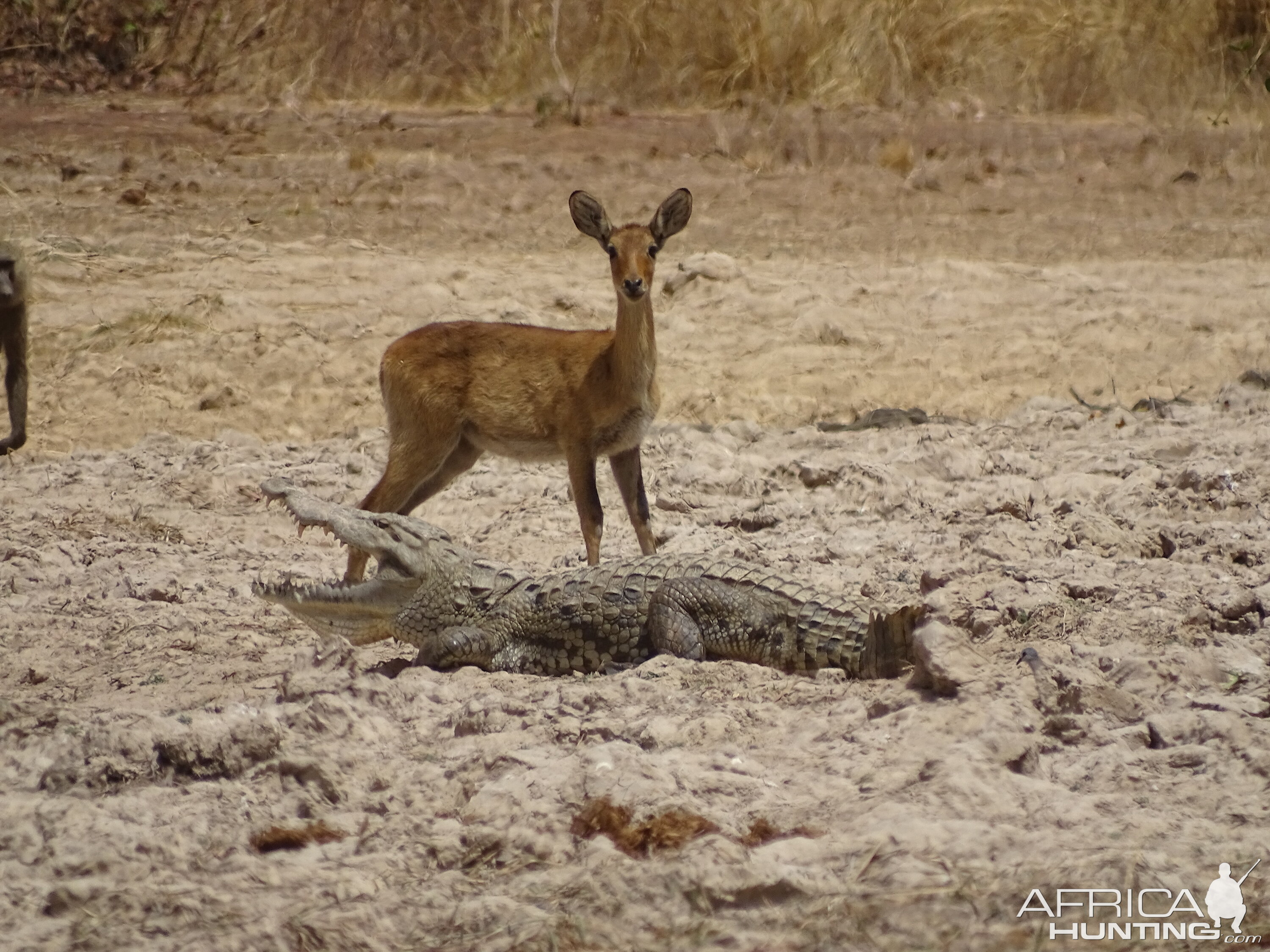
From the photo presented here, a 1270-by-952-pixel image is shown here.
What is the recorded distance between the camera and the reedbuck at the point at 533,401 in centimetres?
830

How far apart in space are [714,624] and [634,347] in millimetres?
2322

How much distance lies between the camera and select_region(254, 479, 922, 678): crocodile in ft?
20.8

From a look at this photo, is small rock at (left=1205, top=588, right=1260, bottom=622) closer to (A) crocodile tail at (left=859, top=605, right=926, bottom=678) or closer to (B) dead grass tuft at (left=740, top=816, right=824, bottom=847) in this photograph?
(A) crocodile tail at (left=859, top=605, right=926, bottom=678)

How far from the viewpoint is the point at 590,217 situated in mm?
8930

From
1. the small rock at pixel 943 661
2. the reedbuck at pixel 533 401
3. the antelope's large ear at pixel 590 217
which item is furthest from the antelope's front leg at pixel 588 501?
the small rock at pixel 943 661

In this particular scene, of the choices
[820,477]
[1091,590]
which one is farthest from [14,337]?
[1091,590]

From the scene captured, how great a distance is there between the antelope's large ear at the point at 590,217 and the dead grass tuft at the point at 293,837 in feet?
15.4

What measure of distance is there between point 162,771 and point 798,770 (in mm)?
1987

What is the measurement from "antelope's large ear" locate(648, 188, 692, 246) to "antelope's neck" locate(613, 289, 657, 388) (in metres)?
0.49

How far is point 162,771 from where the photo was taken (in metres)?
5.08

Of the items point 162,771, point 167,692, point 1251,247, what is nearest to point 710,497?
point 167,692

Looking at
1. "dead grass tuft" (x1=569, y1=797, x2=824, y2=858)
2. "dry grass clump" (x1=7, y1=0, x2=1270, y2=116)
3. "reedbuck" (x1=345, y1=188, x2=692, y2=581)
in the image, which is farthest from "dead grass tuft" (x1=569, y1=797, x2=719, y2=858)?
"dry grass clump" (x1=7, y1=0, x2=1270, y2=116)

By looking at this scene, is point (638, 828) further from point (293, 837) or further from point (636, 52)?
point (636, 52)

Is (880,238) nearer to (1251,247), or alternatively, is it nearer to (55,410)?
(1251,247)
